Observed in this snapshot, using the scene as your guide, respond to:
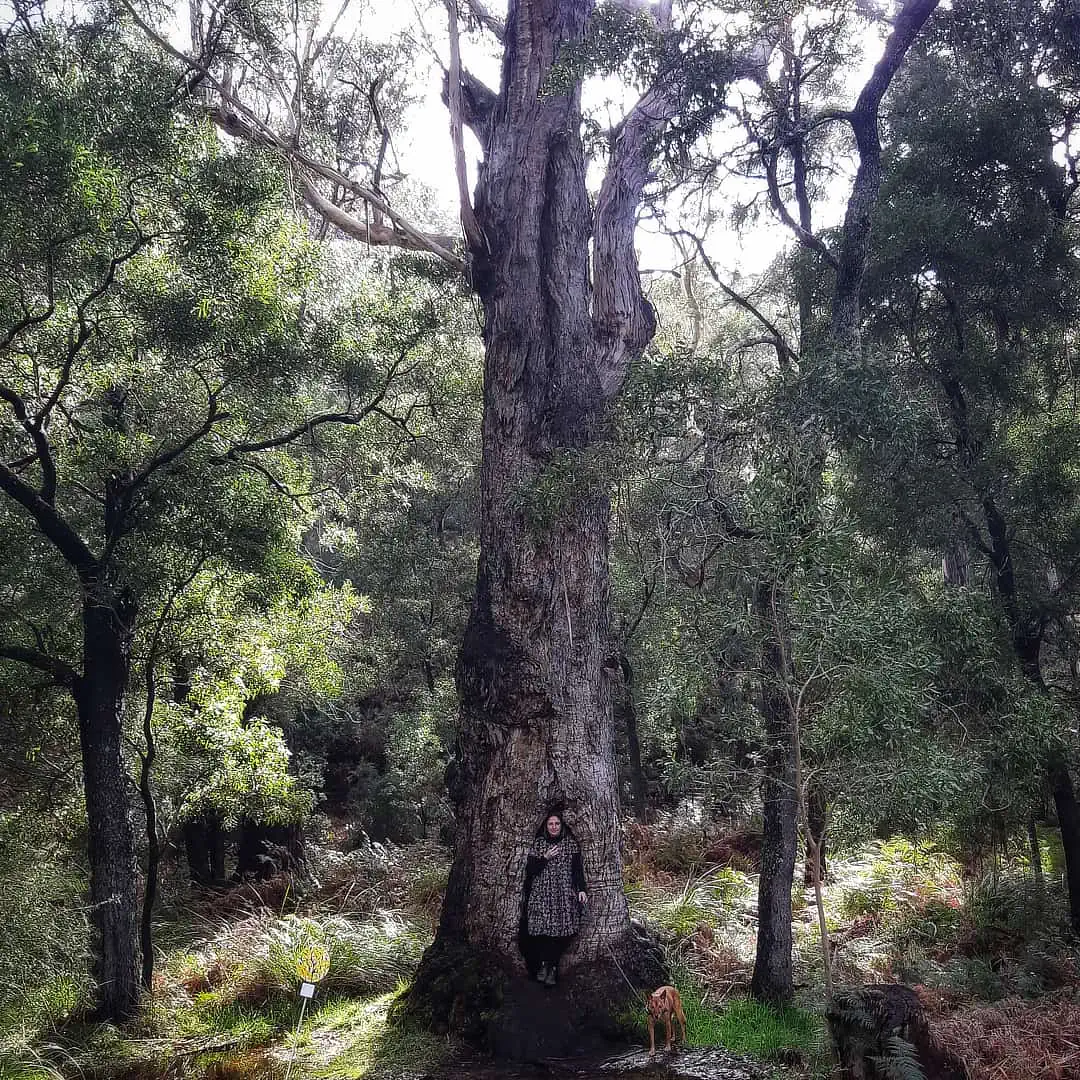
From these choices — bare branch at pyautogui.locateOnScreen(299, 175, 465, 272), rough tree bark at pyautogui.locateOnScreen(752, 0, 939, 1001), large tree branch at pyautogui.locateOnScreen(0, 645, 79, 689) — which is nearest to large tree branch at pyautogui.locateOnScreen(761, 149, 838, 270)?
rough tree bark at pyautogui.locateOnScreen(752, 0, 939, 1001)

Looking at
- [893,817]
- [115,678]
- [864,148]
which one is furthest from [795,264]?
[115,678]

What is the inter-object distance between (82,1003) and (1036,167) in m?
11.7

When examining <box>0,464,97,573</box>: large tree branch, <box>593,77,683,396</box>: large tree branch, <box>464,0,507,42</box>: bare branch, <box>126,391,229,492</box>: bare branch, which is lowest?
<box>0,464,97,573</box>: large tree branch

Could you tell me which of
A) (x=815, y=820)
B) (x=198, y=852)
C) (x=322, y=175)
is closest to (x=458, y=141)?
(x=322, y=175)

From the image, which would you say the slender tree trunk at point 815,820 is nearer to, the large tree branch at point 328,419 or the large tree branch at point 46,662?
the large tree branch at point 328,419

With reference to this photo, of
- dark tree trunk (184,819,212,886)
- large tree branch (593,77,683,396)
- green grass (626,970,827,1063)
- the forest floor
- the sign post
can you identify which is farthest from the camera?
dark tree trunk (184,819,212,886)

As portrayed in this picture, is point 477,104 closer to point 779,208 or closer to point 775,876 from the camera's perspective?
point 779,208

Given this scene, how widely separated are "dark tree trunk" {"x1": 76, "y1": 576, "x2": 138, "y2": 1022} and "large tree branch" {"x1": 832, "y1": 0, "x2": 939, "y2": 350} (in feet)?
22.2

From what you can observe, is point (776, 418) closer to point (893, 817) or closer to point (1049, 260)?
point (893, 817)

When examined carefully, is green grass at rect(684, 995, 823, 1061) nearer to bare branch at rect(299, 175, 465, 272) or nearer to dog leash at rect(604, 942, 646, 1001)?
dog leash at rect(604, 942, 646, 1001)

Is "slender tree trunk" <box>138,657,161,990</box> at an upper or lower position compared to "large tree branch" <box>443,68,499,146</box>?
lower

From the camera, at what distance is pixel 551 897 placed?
7.32m

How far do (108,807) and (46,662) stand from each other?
138 cm

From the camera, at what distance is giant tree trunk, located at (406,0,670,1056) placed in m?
7.39
